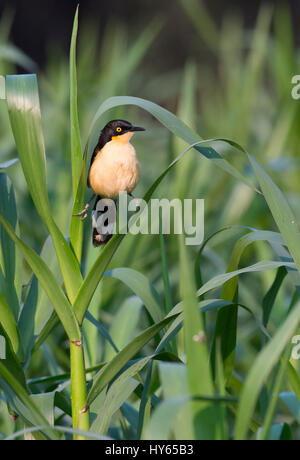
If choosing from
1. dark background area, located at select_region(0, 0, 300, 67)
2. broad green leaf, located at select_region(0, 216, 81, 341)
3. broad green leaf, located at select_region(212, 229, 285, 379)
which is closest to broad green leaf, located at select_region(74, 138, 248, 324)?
broad green leaf, located at select_region(0, 216, 81, 341)

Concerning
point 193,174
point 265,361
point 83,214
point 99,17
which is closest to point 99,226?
point 83,214

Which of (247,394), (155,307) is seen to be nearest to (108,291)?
(155,307)

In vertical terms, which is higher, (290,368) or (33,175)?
(33,175)

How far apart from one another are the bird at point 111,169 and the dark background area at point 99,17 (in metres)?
3.45

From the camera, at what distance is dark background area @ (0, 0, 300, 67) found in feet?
13.6

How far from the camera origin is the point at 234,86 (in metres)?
2.35

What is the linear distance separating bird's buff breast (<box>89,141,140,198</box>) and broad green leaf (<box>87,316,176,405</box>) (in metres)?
0.15

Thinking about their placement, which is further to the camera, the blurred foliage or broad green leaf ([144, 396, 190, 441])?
the blurred foliage

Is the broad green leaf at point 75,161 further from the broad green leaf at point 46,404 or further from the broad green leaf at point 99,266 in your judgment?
the broad green leaf at point 46,404

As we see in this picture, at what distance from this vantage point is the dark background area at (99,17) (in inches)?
164

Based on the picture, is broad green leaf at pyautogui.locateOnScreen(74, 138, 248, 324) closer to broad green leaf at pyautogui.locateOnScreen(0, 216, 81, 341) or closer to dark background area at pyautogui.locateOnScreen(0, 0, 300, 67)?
broad green leaf at pyautogui.locateOnScreen(0, 216, 81, 341)

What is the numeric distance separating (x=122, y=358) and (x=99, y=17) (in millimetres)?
4000
